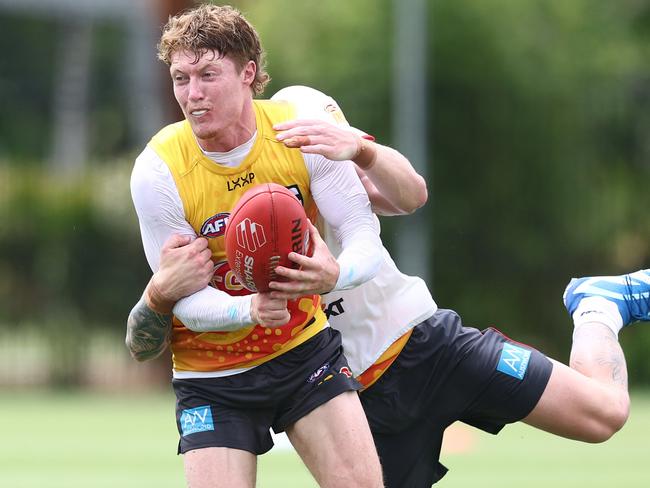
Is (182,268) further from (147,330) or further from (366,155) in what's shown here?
(366,155)

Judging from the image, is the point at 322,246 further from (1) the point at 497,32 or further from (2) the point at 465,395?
(1) the point at 497,32

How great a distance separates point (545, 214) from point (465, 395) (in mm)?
13874

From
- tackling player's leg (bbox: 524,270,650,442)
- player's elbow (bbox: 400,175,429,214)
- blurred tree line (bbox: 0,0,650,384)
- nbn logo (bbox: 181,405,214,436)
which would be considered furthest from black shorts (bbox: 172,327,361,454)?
blurred tree line (bbox: 0,0,650,384)

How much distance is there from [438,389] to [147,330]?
1279 mm

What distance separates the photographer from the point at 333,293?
5.79 metres

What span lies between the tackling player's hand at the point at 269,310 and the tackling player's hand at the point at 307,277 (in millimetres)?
30

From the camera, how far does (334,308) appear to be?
19.1ft

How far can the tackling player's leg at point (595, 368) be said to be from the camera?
19.0 feet

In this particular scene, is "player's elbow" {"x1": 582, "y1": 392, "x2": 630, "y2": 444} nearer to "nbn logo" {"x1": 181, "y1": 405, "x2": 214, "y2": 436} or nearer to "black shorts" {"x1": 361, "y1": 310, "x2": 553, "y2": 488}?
"black shorts" {"x1": 361, "y1": 310, "x2": 553, "y2": 488}

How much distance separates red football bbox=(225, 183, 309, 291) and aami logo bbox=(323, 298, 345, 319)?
2.58 feet

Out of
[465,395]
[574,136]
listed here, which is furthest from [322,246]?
[574,136]

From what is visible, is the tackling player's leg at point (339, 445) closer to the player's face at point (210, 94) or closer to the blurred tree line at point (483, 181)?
the player's face at point (210, 94)

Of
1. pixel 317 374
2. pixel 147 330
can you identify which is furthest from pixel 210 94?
pixel 317 374

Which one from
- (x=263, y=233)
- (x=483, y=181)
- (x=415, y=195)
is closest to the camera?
(x=263, y=233)
